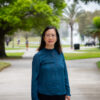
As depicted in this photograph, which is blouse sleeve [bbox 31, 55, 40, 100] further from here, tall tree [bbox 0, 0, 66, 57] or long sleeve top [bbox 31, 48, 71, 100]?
tall tree [bbox 0, 0, 66, 57]

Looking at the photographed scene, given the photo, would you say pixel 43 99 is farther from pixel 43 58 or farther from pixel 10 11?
pixel 10 11

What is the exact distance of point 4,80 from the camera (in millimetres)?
13648

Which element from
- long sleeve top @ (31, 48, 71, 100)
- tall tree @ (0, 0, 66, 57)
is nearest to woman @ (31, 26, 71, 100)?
long sleeve top @ (31, 48, 71, 100)

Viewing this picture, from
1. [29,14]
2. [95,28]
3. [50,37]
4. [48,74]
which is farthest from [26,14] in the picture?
[48,74]

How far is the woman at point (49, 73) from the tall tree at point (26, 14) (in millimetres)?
26477

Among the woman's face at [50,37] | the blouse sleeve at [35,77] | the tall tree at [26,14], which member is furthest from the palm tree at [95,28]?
the blouse sleeve at [35,77]

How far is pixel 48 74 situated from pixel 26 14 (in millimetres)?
28974

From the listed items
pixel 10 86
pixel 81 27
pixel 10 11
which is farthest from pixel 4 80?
pixel 81 27

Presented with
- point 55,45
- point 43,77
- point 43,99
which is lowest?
point 43,99

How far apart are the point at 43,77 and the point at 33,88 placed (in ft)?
0.62

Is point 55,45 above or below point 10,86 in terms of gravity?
above

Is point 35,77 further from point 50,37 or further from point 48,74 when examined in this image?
point 50,37

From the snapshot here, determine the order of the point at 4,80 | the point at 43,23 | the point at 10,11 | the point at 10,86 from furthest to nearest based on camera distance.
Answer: the point at 43,23
the point at 10,11
the point at 4,80
the point at 10,86

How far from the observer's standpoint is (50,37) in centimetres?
436
